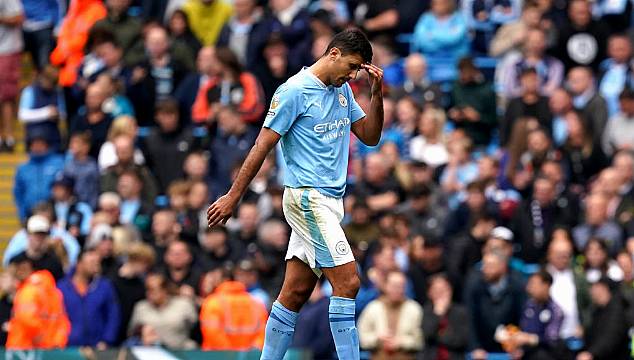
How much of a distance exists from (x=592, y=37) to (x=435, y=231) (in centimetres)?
450

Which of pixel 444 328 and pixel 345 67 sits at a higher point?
pixel 345 67

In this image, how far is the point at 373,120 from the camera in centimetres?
1317

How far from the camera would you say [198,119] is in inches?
915

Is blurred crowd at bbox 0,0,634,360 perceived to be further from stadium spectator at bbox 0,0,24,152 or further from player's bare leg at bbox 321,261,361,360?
player's bare leg at bbox 321,261,361,360

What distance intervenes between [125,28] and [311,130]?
12.1 m

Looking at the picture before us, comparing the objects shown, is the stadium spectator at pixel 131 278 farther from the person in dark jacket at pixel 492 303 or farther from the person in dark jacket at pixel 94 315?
the person in dark jacket at pixel 492 303

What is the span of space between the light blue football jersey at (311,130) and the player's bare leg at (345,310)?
0.55m

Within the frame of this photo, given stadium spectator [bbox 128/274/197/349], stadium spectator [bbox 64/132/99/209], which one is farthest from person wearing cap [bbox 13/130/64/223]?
stadium spectator [bbox 128/274/197/349]

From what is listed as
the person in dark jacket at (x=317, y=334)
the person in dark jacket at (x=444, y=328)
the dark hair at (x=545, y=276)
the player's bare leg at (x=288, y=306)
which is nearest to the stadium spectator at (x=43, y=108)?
the person in dark jacket at (x=317, y=334)

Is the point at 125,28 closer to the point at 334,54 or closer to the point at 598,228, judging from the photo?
the point at 598,228

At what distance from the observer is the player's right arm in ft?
41.2

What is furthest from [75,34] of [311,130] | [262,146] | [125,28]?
[262,146]

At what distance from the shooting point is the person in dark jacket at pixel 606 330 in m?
18.4

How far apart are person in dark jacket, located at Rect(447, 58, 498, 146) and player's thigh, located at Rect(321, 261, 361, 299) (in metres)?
10.2
